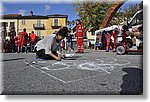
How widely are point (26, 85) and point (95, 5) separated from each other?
1484 mm

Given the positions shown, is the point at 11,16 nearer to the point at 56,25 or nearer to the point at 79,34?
the point at 56,25

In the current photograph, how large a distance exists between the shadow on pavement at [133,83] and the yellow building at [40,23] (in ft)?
3.45

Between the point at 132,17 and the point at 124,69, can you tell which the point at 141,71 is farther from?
the point at 132,17

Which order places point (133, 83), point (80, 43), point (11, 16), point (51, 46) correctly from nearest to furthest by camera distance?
1. point (133, 83)
2. point (11, 16)
3. point (51, 46)
4. point (80, 43)

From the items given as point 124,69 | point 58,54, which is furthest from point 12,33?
point 124,69

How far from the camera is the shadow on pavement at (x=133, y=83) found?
2284 mm

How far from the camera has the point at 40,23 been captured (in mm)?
3062

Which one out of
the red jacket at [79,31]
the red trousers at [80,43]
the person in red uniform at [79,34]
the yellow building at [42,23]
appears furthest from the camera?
the red trousers at [80,43]

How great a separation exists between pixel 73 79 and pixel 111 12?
1.34 metres

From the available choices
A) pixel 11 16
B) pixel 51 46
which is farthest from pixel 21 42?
pixel 11 16

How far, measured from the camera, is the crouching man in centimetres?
312

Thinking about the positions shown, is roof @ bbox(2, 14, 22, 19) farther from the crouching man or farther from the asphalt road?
the asphalt road

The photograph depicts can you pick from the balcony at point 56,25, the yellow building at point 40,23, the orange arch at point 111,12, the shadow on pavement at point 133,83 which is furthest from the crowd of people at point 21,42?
the shadow on pavement at point 133,83

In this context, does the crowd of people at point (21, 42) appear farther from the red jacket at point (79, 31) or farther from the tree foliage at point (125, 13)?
the tree foliage at point (125, 13)
